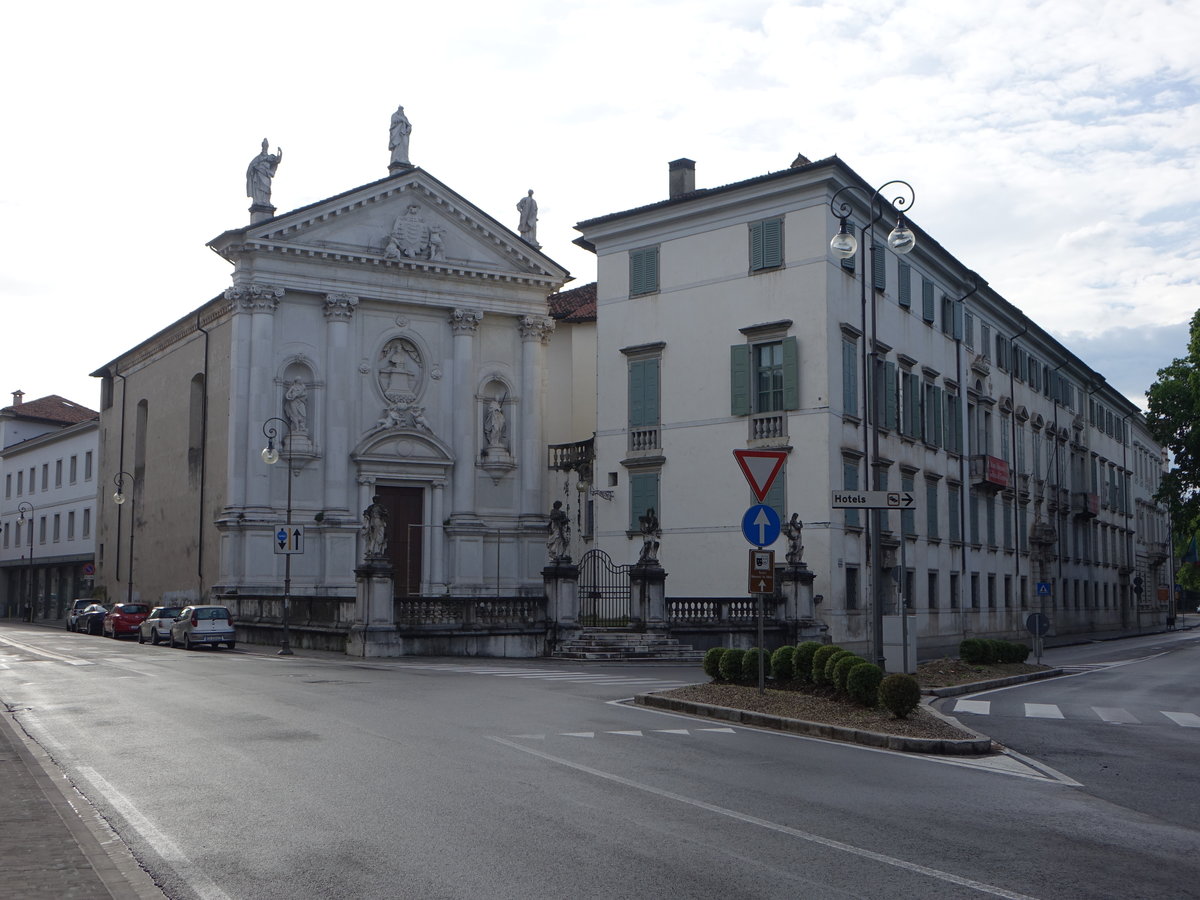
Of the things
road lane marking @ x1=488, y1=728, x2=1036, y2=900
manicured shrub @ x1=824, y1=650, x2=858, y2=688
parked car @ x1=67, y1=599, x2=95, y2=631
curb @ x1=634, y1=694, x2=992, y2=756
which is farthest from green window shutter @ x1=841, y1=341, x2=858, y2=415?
parked car @ x1=67, y1=599, x2=95, y2=631

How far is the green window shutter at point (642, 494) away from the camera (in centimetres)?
3906

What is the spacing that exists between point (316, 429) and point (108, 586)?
21720mm

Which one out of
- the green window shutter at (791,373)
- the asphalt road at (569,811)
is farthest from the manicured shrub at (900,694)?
the green window shutter at (791,373)

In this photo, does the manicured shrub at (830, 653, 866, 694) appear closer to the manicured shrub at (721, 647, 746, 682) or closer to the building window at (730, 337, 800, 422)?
the manicured shrub at (721, 647, 746, 682)

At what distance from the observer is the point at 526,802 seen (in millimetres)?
9258

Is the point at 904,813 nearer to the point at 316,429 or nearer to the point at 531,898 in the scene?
the point at 531,898

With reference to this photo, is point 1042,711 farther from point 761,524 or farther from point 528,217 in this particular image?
point 528,217

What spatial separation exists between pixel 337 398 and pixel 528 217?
11.4m

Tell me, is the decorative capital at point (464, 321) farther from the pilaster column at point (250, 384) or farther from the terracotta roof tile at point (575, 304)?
the pilaster column at point (250, 384)

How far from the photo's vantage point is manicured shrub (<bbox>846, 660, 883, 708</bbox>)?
15398mm

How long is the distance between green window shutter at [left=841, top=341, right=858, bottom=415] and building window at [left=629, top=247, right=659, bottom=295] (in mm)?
6803

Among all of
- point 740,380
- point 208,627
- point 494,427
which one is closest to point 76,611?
point 494,427

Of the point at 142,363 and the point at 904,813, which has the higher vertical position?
the point at 142,363

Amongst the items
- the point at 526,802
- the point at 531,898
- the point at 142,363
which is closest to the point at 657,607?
the point at 526,802
